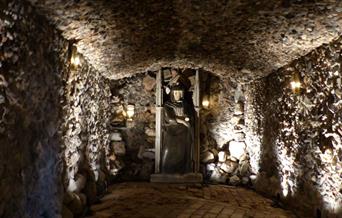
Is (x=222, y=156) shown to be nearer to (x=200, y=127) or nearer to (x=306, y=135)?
(x=200, y=127)

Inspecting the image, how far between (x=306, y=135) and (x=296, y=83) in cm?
71

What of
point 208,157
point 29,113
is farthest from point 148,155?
point 29,113

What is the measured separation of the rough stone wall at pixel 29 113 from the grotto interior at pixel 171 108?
0.01m

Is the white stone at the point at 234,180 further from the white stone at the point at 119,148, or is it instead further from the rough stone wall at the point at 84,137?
the rough stone wall at the point at 84,137

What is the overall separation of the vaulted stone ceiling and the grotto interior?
2 centimetres

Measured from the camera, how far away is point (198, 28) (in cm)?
381

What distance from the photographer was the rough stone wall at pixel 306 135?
10.5ft

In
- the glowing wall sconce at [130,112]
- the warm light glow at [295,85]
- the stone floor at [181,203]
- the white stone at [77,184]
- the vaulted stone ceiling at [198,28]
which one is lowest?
the stone floor at [181,203]

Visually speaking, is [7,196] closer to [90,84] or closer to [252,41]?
[90,84]

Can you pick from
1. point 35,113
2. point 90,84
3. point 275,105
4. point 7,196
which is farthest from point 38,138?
point 275,105

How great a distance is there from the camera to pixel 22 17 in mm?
2289

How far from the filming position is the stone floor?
12.9 feet

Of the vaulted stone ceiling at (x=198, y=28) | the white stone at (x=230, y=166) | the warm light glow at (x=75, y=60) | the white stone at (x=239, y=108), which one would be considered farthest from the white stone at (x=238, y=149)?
the warm light glow at (x=75, y=60)

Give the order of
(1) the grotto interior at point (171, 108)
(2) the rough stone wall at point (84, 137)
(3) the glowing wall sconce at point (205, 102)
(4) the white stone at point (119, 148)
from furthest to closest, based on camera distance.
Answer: (3) the glowing wall sconce at point (205, 102) < (4) the white stone at point (119, 148) < (2) the rough stone wall at point (84, 137) < (1) the grotto interior at point (171, 108)
